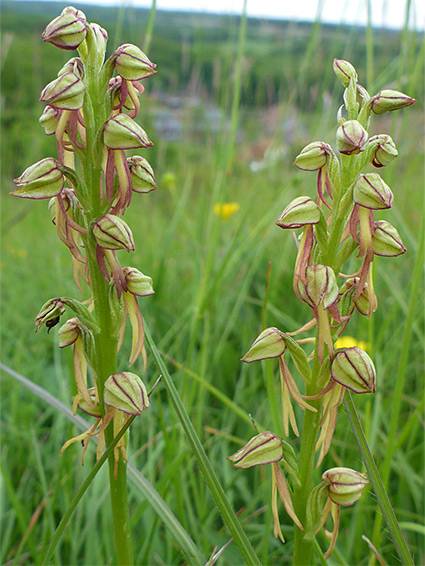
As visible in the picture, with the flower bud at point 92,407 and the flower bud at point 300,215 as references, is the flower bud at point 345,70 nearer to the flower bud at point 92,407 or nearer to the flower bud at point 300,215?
the flower bud at point 300,215

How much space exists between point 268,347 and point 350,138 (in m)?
0.30

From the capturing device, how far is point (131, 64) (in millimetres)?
774

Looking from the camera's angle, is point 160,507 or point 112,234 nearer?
point 112,234

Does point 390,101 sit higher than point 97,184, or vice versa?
point 390,101

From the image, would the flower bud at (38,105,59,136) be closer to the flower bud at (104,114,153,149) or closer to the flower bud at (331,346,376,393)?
the flower bud at (104,114,153,149)

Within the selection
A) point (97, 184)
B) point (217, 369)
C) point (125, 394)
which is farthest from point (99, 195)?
point (217, 369)

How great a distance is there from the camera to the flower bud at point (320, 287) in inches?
A: 28.5

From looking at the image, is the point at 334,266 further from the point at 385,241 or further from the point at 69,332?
the point at 69,332

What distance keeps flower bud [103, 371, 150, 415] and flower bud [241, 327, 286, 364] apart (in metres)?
0.15

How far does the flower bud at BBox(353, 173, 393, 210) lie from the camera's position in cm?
73

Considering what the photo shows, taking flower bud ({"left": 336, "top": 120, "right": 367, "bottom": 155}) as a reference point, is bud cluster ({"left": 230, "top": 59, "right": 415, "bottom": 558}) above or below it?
below

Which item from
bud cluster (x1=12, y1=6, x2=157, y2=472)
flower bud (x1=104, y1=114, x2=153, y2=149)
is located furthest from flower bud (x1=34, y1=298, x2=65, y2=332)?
flower bud (x1=104, y1=114, x2=153, y2=149)

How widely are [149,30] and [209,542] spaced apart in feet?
3.95

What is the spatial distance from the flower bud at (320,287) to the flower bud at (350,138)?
0.15m
